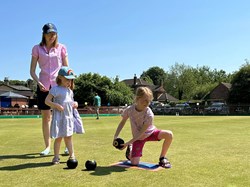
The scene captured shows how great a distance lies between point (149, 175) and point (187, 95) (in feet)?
332

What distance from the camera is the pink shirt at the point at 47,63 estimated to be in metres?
6.25

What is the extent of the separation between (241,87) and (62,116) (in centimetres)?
5140

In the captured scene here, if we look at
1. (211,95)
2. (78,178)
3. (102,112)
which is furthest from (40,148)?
(211,95)

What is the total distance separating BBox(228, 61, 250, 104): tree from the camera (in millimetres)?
51722

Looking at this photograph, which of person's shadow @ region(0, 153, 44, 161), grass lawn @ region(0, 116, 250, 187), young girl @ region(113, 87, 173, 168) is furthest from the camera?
person's shadow @ region(0, 153, 44, 161)

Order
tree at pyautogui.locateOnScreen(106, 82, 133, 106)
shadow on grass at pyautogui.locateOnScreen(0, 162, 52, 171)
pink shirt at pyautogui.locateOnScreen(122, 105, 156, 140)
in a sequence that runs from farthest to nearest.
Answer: tree at pyautogui.locateOnScreen(106, 82, 133, 106) → pink shirt at pyautogui.locateOnScreen(122, 105, 156, 140) → shadow on grass at pyautogui.locateOnScreen(0, 162, 52, 171)

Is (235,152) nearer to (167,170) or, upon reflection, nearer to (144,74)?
(167,170)

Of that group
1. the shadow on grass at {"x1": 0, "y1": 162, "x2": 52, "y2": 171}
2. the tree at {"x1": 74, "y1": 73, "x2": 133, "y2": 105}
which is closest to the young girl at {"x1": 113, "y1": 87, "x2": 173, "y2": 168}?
the shadow on grass at {"x1": 0, "y1": 162, "x2": 52, "y2": 171}

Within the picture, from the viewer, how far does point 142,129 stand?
517cm

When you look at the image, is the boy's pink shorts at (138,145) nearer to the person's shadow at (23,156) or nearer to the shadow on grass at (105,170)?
the shadow on grass at (105,170)

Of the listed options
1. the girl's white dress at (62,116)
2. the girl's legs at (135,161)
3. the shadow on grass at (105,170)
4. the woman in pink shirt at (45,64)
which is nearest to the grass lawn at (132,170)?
the shadow on grass at (105,170)

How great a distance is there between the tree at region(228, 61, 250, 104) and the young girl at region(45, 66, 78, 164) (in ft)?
165

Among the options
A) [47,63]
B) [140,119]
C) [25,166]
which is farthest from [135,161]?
[47,63]

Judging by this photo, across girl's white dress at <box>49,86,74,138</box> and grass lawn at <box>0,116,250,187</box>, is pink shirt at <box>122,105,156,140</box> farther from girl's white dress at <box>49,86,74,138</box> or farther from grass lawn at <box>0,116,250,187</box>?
girl's white dress at <box>49,86,74,138</box>
